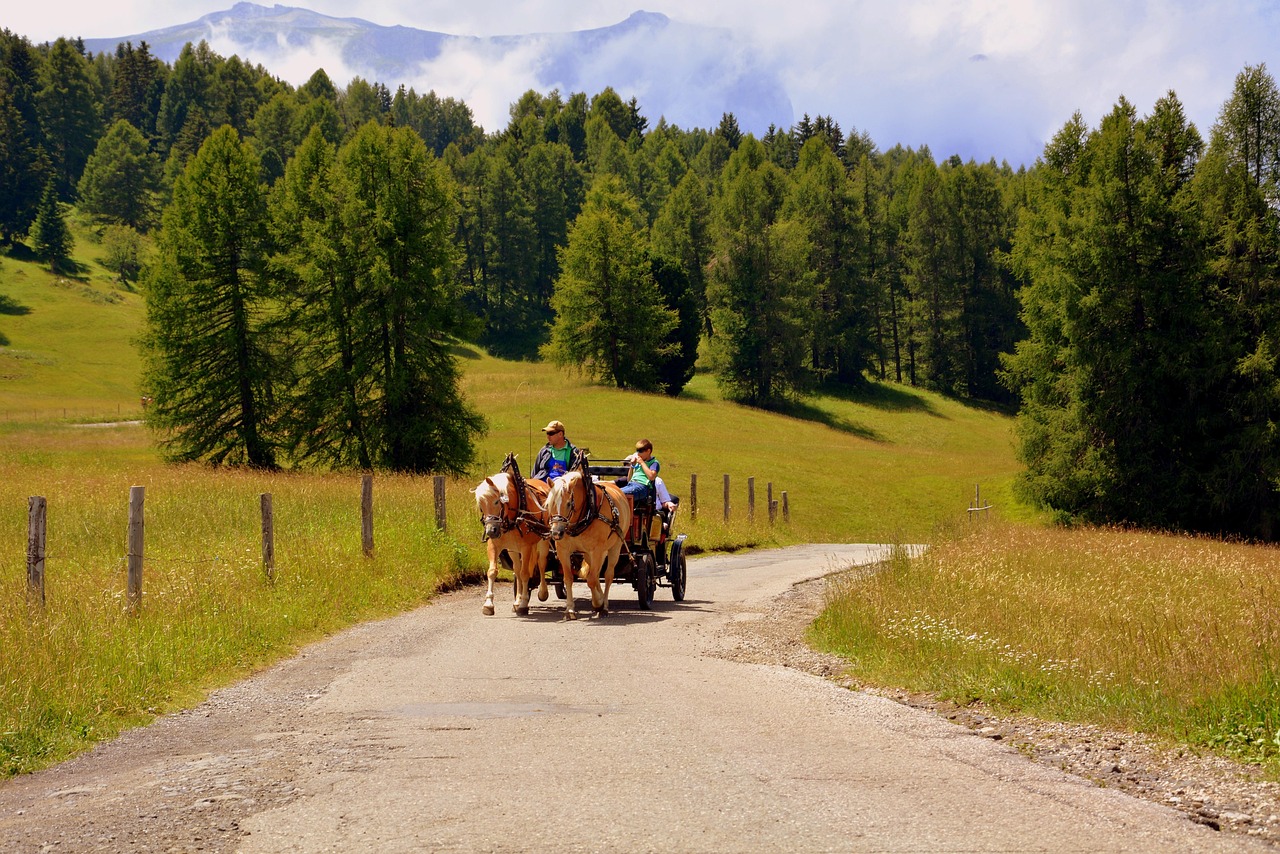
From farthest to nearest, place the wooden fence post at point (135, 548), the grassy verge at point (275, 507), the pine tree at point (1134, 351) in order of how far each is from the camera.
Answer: the pine tree at point (1134, 351)
the wooden fence post at point (135, 548)
the grassy verge at point (275, 507)

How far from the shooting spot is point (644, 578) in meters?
15.8

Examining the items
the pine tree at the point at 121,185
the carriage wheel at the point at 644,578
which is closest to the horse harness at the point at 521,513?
the carriage wheel at the point at 644,578

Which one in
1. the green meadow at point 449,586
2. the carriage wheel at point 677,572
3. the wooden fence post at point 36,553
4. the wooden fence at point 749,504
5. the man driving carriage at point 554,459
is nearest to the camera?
the green meadow at point 449,586

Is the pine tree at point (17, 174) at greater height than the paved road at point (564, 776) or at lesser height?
greater

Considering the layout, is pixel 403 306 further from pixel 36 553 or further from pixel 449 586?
pixel 36 553

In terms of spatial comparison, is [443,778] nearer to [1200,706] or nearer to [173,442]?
[1200,706]

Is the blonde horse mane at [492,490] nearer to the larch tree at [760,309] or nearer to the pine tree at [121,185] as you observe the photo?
the larch tree at [760,309]

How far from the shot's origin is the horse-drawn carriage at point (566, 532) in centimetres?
1394

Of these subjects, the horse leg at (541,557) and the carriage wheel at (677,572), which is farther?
the carriage wheel at (677,572)

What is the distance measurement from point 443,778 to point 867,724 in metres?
3.31

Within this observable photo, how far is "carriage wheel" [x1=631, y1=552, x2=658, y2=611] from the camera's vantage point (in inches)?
621

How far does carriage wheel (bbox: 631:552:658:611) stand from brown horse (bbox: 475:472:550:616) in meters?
1.37

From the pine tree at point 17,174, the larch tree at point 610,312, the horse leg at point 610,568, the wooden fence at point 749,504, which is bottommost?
the wooden fence at point 749,504

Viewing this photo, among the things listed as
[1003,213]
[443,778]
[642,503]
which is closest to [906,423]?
[1003,213]
